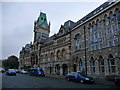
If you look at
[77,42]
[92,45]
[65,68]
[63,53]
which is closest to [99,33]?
[92,45]

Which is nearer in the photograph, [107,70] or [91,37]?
[107,70]

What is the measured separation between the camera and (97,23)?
22.1m

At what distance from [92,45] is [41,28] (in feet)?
115

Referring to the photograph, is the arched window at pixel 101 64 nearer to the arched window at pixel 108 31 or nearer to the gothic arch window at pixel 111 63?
the gothic arch window at pixel 111 63

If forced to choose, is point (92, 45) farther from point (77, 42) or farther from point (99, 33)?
point (77, 42)

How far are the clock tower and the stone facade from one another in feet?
55.0

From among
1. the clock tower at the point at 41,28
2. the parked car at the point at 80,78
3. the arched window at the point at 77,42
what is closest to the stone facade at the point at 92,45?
the arched window at the point at 77,42

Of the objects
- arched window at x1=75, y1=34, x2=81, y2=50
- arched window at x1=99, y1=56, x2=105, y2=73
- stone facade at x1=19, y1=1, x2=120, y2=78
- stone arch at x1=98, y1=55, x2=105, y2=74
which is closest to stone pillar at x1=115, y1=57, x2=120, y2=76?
stone facade at x1=19, y1=1, x2=120, y2=78

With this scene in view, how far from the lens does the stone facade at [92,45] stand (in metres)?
18.5

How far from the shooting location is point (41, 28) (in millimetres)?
53312

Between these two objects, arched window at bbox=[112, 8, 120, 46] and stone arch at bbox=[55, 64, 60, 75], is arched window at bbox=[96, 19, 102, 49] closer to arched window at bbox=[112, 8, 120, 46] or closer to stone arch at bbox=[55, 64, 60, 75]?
arched window at bbox=[112, 8, 120, 46]

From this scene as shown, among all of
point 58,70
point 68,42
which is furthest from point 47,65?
point 68,42

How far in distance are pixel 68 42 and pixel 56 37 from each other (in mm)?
7074

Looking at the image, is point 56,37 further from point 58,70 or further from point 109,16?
point 109,16
